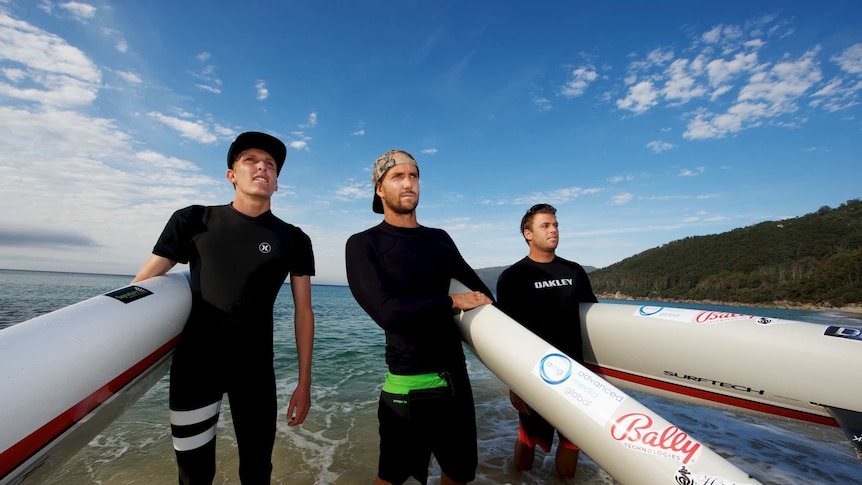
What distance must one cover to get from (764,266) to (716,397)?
10251 cm

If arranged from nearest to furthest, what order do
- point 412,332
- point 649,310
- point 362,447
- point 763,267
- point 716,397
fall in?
point 412,332, point 716,397, point 649,310, point 362,447, point 763,267

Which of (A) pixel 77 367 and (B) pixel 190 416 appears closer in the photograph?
(A) pixel 77 367

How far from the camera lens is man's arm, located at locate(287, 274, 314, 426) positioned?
2561 millimetres

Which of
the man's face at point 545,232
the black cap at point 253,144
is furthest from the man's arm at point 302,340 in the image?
the man's face at point 545,232

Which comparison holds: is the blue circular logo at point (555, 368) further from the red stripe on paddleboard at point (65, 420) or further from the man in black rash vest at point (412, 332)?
the red stripe on paddleboard at point (65, 420)

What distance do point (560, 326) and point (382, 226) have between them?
216 cm

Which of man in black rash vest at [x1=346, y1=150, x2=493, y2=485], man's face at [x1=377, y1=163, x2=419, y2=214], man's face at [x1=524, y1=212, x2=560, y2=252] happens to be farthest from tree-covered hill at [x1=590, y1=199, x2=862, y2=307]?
man's face at [x1=377, y1=163, x2=419, y2=214]

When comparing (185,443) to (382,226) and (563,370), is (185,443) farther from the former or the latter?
(563,370)

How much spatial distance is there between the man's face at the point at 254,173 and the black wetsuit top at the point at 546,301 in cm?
230

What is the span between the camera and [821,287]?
59.2m

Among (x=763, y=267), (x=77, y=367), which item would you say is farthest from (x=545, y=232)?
(x=763, y=267)

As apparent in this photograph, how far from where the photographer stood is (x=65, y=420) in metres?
1.59

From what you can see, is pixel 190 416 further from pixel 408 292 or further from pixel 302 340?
A: pixel 408 292

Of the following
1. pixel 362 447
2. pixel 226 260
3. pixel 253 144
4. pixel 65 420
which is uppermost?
pixel 253 144
